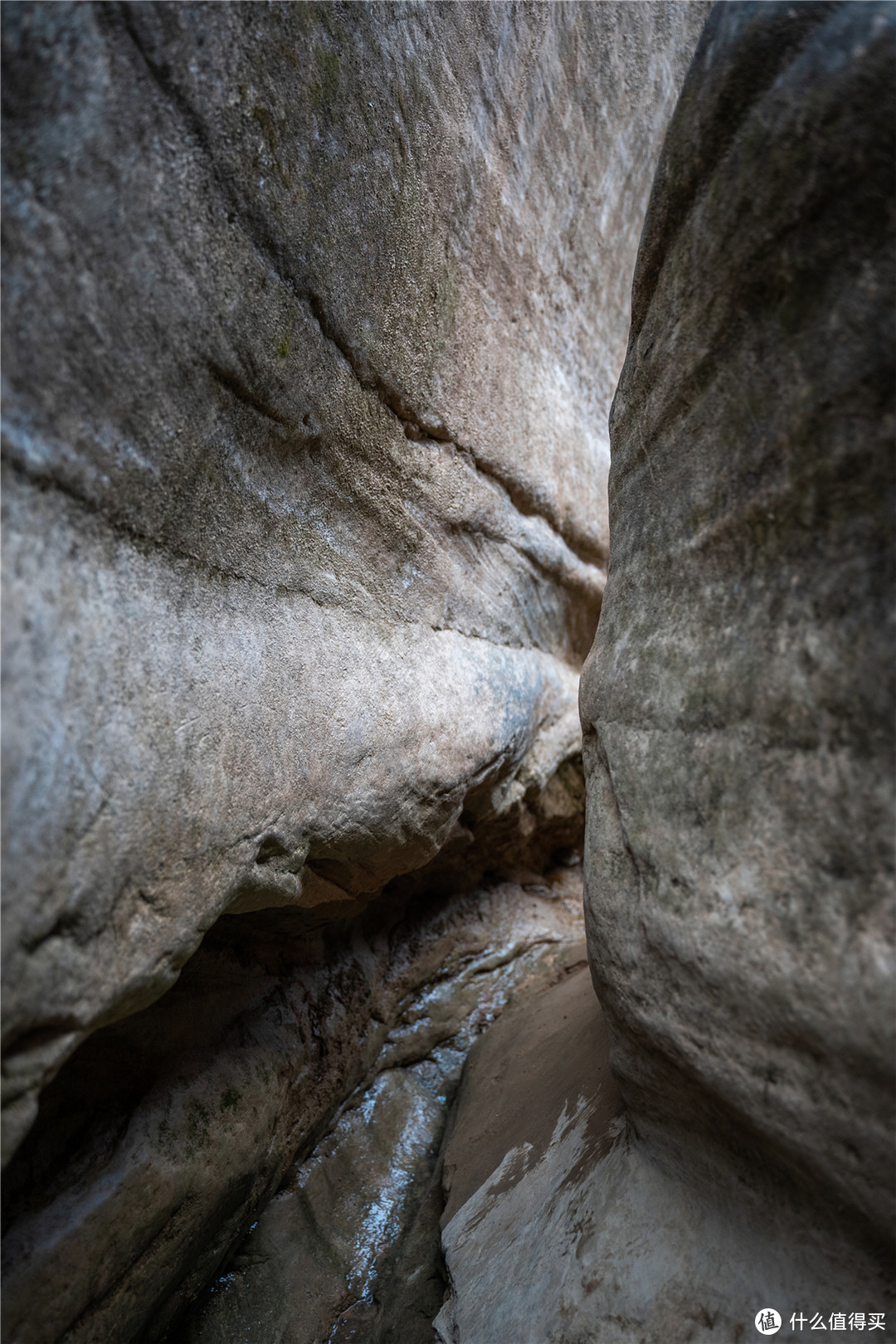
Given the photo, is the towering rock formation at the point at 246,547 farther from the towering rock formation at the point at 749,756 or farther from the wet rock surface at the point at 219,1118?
the towering rock formation at the point at 749,756

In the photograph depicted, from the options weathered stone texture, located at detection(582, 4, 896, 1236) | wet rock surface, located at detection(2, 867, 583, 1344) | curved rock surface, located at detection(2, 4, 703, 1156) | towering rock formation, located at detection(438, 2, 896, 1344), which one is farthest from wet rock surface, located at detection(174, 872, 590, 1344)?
weathered stone texture, located at detection(582, 4, 896, 1236)

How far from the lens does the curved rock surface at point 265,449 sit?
117 centimetres

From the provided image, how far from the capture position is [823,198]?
3.80 ft

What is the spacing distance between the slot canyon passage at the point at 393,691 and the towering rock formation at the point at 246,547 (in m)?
0.01

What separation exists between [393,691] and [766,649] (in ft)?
3.81

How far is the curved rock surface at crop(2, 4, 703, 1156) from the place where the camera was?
3.83 ft

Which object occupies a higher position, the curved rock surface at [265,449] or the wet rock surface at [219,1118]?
the curved rock surface at [265,449]

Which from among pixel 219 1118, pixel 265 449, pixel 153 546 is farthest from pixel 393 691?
pixel 219 1118

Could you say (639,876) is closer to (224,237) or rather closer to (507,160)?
(224,237)

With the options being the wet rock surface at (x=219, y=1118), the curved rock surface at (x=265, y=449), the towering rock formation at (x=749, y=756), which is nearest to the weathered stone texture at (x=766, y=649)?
the towering rock formation at (x=749, y=756)

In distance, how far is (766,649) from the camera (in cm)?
127

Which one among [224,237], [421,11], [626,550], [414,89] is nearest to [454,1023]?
[626,550]

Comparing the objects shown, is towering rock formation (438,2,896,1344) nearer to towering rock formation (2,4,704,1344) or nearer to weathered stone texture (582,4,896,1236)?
weathered stone texture (582,4,896,1236)

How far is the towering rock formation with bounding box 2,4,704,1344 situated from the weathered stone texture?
32.1 inches
